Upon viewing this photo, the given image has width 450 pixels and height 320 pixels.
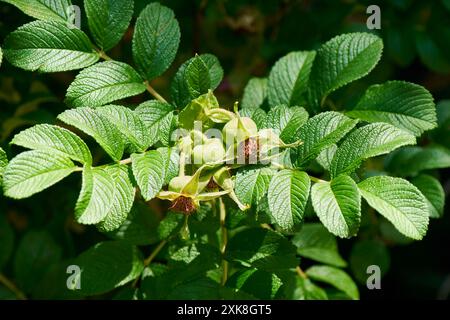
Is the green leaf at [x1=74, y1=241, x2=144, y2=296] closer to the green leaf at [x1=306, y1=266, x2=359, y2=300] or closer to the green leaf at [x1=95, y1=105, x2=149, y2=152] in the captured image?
the green leaf at [x1=95, y1=105, x2=149, y2=152]

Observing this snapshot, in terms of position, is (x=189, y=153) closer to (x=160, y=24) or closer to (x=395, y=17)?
(x=160, y=24)

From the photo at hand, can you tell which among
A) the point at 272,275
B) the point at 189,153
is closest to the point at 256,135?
the point at 189,153

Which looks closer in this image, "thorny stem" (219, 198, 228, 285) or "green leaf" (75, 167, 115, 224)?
"green leaf" (75, 167, 115, 224)

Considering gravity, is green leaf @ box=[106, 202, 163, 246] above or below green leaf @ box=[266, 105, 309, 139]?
below

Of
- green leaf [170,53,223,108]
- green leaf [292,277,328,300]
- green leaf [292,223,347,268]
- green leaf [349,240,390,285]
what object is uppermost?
green leaf [170,53,223,108]

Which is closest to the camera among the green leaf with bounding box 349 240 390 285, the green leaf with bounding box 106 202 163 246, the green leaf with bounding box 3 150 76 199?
the green leaf with bounding box 3 150 76 199

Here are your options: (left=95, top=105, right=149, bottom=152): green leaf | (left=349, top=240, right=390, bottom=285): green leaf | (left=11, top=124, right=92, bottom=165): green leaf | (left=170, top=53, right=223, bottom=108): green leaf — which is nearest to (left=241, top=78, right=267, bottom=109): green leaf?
(left=170, top=53, right=223, bottom=108): green leaf
